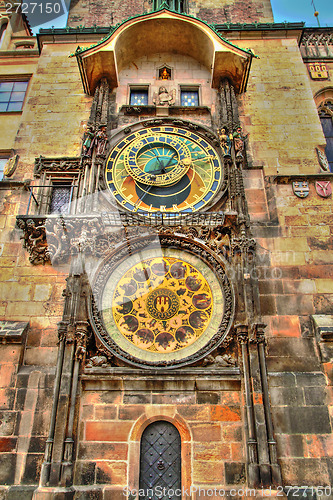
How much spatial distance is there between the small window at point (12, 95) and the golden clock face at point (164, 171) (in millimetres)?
3746

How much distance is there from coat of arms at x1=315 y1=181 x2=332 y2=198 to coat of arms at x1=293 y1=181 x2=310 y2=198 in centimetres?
24

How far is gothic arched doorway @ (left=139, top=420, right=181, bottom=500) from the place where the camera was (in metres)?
7.04

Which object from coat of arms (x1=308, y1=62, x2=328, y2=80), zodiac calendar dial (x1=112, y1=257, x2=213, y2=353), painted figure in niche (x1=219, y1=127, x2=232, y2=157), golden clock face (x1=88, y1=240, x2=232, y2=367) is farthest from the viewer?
coat of arms (x1=308, y1=62, x2=328, y2=80)

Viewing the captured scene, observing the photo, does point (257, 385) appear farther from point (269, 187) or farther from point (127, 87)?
point (127, 87)

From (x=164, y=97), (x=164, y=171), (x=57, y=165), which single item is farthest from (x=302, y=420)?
(x=164, y=97)

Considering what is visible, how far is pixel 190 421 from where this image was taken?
7.34 m

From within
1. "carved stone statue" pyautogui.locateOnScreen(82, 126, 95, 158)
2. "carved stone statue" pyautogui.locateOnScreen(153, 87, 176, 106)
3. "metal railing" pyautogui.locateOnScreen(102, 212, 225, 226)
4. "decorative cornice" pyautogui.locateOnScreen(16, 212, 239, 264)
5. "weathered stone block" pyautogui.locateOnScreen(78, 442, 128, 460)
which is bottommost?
"weathered stone block" pyautogui.locateOnScreen(78, 442, 128, 460)

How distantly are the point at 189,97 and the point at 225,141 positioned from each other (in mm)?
2059

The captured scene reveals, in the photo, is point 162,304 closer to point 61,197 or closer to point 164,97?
point 61,197

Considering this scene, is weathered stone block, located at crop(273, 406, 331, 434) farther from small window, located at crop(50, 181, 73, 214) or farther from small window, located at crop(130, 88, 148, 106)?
small window, located at crop(130, 88, 148, 106)

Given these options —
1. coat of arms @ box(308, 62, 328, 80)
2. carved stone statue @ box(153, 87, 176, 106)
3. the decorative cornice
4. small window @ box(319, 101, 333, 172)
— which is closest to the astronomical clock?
the decorative cornice

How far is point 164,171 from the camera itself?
987 cm

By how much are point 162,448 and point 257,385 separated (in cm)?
187

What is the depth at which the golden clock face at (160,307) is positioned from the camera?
788cm
